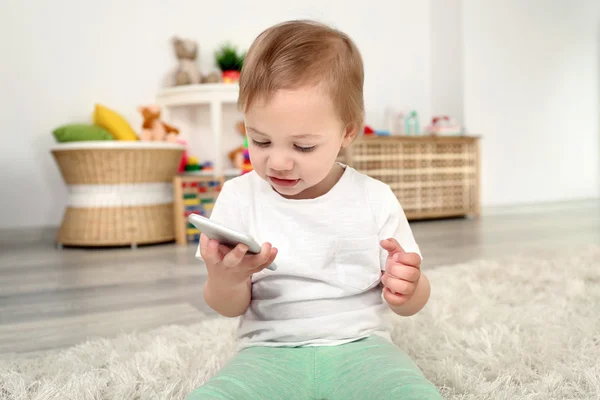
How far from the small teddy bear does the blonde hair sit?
2.19 m

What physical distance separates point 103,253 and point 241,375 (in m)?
1.76

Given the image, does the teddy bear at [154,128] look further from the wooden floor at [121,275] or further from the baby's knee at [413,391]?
the baby's knee at [413,391]

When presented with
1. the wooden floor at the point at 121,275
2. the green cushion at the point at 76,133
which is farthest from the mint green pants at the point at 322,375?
the green cushion at the point at 76,133

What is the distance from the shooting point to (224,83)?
8.86ft

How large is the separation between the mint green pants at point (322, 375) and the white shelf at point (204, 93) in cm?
208

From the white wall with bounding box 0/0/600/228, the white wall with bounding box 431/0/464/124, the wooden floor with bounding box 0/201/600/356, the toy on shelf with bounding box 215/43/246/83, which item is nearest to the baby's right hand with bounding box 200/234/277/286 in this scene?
the wooden floor with bounding box 0/201/600/356

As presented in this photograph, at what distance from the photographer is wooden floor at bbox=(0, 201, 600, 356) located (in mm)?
1153

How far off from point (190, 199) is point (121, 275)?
2.66ft

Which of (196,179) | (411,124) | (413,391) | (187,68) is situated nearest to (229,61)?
(187,68)

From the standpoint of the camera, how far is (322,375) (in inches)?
25.9

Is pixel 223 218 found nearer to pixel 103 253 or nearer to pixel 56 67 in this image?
pixel 103 253

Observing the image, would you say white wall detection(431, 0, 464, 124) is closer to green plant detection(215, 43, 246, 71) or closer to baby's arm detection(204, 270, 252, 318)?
green plant detection(215, 43, 246, 71)

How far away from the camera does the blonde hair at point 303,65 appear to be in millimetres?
640

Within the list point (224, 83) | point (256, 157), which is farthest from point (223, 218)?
point (224, 83)
